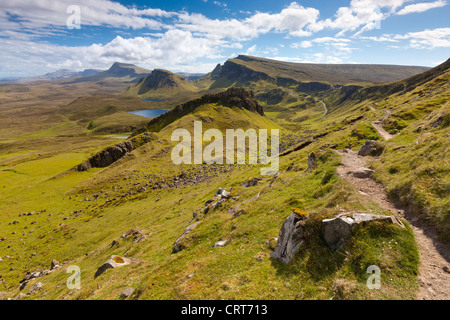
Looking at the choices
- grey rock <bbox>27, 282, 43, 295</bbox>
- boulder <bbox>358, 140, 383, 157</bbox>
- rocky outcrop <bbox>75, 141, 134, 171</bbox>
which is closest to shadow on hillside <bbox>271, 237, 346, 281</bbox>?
boulder <bbox>358, 140, 383, 157</bbox>

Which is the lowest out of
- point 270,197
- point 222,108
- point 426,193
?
point 270,197

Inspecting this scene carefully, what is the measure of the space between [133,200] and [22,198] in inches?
2206

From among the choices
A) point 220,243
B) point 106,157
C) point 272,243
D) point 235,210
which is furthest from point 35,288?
point 106,157

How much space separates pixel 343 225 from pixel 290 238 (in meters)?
3.77

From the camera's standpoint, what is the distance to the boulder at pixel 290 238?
47.1ft

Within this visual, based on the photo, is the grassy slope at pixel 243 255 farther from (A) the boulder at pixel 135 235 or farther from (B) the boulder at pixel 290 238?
(A) the boulder at pixel 135 235

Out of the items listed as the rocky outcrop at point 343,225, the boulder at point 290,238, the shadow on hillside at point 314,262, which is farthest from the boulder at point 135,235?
the rocky outcrop at point 343,225

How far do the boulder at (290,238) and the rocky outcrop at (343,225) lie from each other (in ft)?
4.95

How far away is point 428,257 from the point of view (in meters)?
11.4

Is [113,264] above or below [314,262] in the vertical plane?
below

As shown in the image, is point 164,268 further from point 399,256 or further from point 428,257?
point 428,257

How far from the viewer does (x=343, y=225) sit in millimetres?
12961

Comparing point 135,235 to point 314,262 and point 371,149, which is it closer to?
point 314,262
